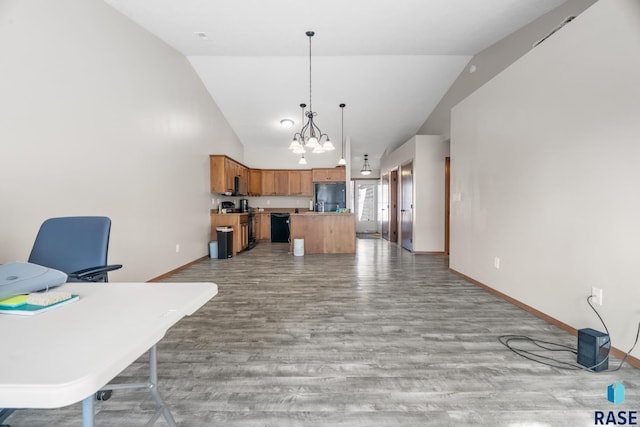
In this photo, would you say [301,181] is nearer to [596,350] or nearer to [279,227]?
[279,227]

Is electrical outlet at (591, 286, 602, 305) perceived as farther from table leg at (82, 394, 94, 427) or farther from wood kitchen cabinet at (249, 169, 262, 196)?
wood kitchen cabinet at (249, 169, 262, 196)

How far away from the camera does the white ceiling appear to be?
11.7ft

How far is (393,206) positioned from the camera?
Answer: 26.3 ft

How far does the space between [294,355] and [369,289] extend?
176 cm

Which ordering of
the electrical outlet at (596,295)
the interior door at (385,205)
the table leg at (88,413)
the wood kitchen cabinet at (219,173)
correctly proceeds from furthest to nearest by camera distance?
the interior door at (385,205) → the wood kitchen cabinet at (219,173) → the electrical outlet at (596,295) → the table leg at (88,413)

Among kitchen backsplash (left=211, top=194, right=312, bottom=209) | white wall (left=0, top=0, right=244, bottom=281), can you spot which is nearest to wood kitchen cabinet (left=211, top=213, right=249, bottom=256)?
white wall (left=0, top=0, right=244, bottom=281)

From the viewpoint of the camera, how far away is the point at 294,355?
82.8 inches

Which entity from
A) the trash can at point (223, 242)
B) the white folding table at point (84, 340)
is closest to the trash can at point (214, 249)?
the trash can at point (223, 242)

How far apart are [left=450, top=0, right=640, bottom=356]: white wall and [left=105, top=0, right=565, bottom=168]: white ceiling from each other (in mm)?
1186

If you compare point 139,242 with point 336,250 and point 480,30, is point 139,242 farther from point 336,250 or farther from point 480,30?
point 480,30

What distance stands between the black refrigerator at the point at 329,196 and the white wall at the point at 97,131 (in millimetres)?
4057

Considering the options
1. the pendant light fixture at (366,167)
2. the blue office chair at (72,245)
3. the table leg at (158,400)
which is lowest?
the table leg at (158,400)

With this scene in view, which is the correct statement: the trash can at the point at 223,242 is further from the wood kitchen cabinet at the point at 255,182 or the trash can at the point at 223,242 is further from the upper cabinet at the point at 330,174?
the upper cabinet at the point at 330,174

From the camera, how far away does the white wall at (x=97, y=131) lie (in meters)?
2.28
